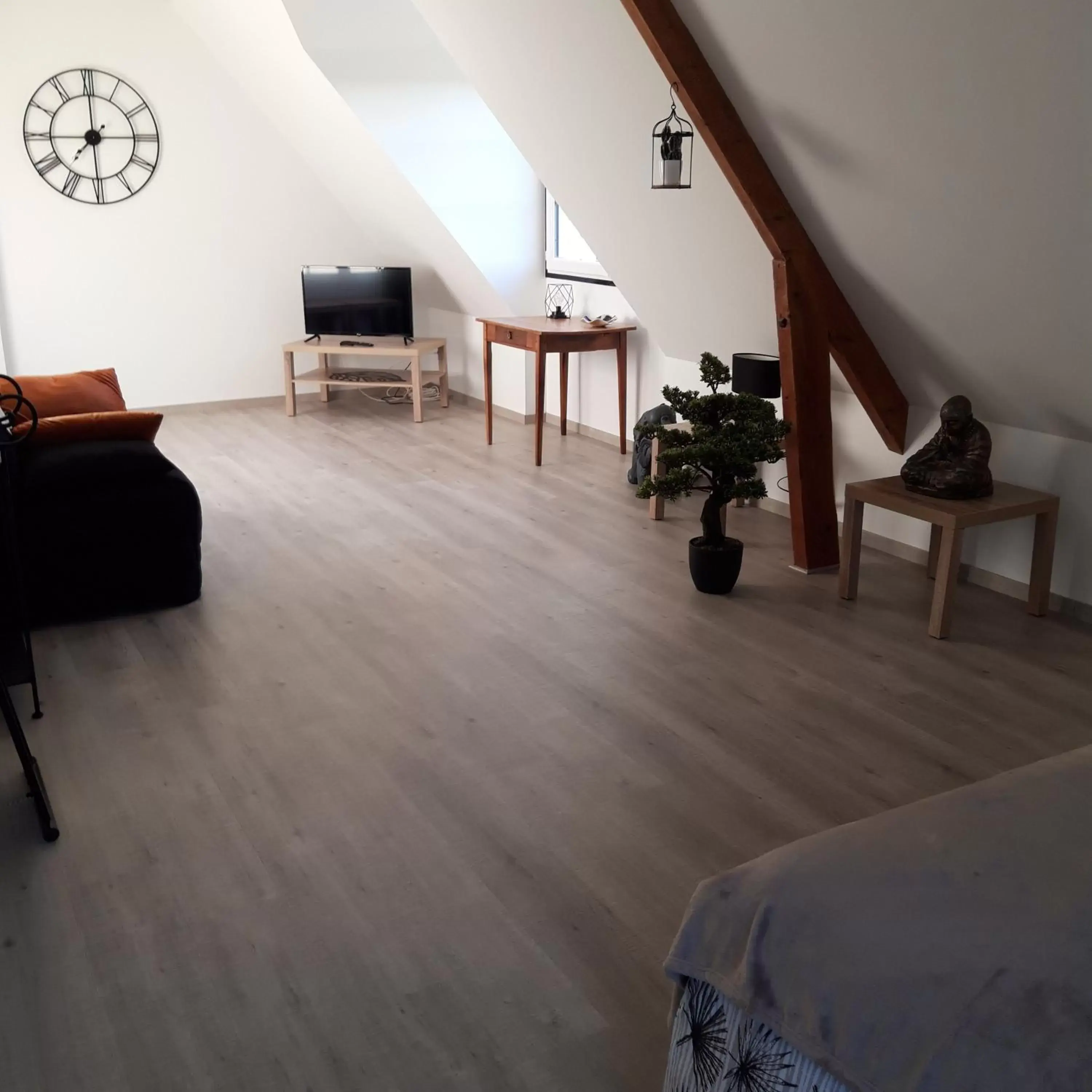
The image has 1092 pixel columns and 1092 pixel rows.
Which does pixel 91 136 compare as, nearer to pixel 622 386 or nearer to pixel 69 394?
pixel 69 394

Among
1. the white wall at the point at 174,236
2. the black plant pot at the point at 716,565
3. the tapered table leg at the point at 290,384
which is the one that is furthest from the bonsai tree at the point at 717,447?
the tapered table leg at the point at 290,384

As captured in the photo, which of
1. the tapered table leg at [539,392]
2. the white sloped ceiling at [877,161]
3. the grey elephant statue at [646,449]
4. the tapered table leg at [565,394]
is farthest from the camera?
the tapered table leg at [565,394]

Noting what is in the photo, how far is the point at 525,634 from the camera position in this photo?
354cm

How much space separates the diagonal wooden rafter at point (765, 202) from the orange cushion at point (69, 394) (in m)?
2.33

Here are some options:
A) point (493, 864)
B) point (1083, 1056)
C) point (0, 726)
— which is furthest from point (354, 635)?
point (1083, 1056)

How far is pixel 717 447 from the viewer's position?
3.71m

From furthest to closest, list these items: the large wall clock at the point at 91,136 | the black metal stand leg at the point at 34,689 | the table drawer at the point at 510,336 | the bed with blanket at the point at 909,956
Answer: the large wall clock at the point at 91,136
the table drawer at the point at 510,336
the black metal stand leg at the point at 34,689
the bed with blanket at the point at 909,956

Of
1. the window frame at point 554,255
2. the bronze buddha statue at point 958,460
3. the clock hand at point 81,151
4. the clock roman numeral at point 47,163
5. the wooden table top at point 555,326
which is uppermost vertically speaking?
the clock hand at point 81,151

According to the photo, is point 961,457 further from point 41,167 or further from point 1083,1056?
point 41,167

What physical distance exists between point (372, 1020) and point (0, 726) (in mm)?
1590

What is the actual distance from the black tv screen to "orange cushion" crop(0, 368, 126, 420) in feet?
9.24

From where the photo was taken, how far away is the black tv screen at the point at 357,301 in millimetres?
6926

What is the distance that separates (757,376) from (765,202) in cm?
84

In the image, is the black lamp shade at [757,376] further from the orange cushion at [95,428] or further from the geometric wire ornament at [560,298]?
the orange cushion at [95,428]
